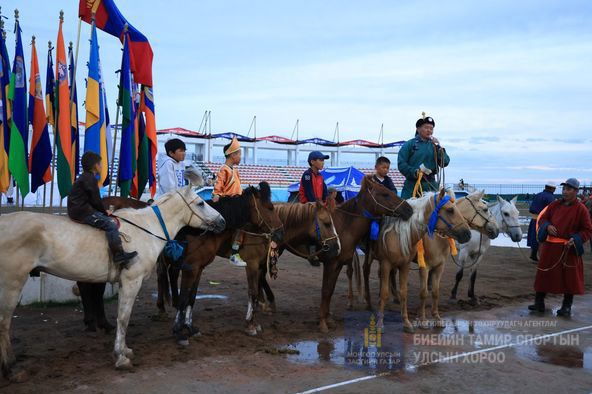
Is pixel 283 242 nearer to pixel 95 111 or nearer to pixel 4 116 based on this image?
pixel 95 111

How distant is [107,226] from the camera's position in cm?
516

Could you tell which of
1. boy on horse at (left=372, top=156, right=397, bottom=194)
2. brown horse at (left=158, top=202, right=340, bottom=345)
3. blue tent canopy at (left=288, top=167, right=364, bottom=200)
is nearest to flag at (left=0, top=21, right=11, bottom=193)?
brown horse at (left=158, top=202, right=340, bottom=345)

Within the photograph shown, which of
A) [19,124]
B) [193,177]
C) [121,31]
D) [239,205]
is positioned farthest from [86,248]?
[121,31]

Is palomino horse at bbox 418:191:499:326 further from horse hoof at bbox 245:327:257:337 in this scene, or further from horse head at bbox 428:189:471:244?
horse hoof at bbox 245:327:257:337

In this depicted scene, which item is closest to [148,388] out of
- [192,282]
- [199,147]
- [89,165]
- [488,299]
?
[192,282]

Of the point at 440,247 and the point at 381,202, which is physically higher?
the point at 381,202

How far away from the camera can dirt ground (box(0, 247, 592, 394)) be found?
4.77 m

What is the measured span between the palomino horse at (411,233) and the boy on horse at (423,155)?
1.15m

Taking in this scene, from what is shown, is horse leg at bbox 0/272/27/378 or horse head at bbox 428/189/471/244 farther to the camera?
horse head at bbox 428/189/471/244

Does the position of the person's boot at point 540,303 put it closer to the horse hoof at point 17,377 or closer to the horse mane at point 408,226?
the horse mane at point 408,226

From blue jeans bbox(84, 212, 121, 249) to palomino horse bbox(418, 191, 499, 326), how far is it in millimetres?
4508

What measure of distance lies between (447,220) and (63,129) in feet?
19.9

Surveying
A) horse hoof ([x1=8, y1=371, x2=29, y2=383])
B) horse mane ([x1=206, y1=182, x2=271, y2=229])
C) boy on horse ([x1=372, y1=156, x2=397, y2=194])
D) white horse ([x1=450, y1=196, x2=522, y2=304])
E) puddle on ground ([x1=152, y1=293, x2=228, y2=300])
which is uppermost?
boy on horse ([x1=372, y1=156, x2=397, y2=194])

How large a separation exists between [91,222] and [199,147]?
47.7 m
